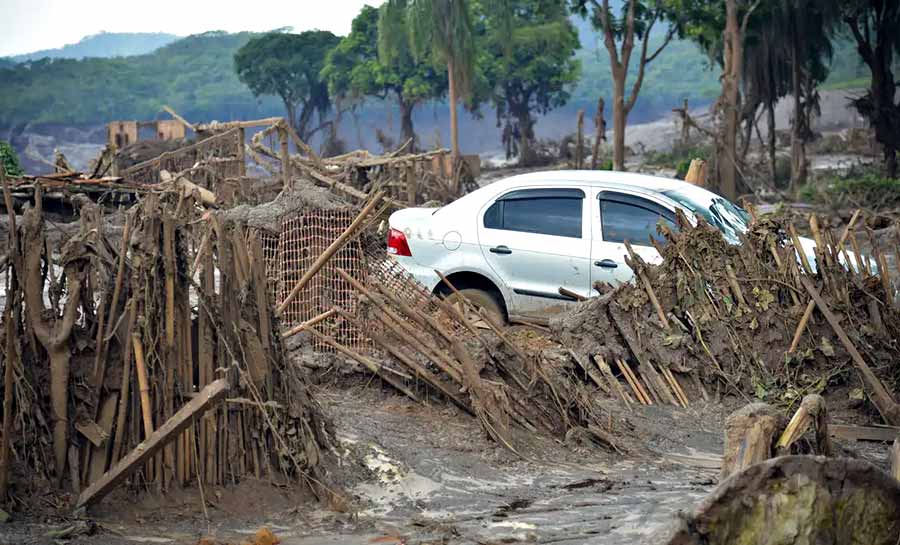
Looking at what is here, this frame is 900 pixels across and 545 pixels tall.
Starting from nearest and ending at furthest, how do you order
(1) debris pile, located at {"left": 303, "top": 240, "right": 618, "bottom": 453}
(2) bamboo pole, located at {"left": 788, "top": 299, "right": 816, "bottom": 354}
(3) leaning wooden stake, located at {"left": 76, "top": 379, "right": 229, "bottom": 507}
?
(3) leaning wooden stake, located at {"left": 76, "top": 379, "right": 229, "bottom": 507}, (1) debris pile, located at {"left": 303, "top": 240, "right": 618, "bottom": 453}, (2) bamboo pole, located at {"left": 788, "top": 299, "right": 816, "bottom": 354}

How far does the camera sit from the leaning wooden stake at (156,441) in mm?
5574

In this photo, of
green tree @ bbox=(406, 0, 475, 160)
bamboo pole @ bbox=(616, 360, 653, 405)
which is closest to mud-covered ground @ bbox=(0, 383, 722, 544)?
bamboo pole @ bbox=(616, 360, 653, 405)

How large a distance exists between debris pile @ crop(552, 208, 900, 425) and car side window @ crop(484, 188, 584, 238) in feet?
4.80

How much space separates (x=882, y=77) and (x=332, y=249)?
28.1 metres

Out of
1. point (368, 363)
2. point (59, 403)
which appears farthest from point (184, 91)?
point (59, 403)

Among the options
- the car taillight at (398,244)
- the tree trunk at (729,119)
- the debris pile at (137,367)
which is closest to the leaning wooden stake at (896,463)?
the debris pile at (137,367)

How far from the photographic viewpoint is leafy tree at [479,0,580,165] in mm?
59938

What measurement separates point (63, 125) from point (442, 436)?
3031 inches

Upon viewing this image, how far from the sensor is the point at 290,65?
6531 cm

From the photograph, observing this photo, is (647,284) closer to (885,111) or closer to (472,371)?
(472,371)

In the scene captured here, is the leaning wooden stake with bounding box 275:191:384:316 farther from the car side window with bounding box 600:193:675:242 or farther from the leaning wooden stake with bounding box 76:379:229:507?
the car side window with bounding box 600:193:675:242

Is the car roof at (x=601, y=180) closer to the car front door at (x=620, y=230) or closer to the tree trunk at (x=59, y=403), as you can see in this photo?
the car front door at (x=620, y=230)

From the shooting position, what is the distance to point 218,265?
637 centimetres

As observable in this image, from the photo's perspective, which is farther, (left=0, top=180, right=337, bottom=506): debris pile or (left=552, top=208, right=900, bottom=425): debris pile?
(left=552, top=208, right=900, bottom=425): debris pile
